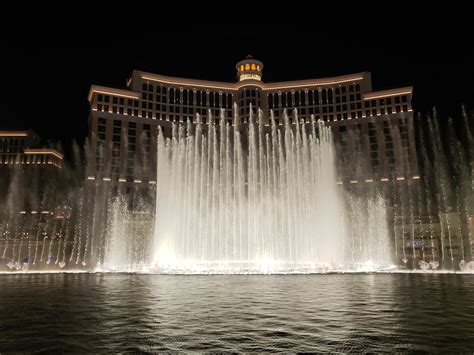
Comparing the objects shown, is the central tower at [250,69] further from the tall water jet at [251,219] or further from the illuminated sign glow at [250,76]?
the tall water jet at [251,219]

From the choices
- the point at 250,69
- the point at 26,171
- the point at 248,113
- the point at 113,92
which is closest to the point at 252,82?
the point at 250,69

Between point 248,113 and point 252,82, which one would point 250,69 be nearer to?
point 252,82

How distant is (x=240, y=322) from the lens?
8727mm

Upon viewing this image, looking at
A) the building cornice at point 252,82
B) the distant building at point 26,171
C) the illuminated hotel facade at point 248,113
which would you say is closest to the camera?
the illuminated hotel facade at point 248,113

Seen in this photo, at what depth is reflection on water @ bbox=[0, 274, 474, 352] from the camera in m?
6.76

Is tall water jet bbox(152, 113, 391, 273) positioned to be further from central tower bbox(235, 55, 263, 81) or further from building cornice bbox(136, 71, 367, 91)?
central tower bbox(235, 55, 263, 81)

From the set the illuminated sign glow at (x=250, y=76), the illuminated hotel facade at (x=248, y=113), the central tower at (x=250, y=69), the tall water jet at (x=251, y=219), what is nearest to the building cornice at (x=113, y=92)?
the illuminated hotel facade at (x=248, y=113)

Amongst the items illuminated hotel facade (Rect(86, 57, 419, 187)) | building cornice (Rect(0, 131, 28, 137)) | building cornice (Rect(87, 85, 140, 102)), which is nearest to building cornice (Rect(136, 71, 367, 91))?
illuminated hotel facade (Rect(86, 57, 419, 187))

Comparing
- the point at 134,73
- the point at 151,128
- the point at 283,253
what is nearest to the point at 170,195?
the point at 283,253

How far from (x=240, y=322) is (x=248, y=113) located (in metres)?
72.9

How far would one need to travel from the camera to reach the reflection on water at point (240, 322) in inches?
266

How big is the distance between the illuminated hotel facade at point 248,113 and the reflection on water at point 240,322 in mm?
61246

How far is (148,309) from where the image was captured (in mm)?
10758

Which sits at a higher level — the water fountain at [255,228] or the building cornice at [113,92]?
the building cornice at [113,92]
